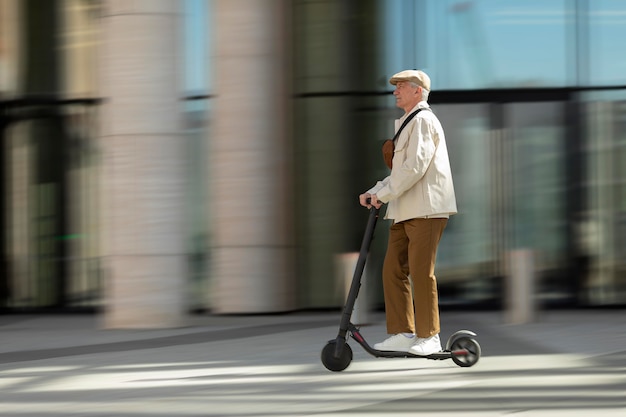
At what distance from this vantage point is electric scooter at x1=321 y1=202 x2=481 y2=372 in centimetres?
742

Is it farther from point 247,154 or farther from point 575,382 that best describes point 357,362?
point 247,154

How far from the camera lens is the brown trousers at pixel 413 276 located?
750 centimetres

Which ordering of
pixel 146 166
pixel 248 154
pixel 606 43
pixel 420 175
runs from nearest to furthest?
pixel 420 175, pixel 146 166, pixel 248 154, pixel 606 43

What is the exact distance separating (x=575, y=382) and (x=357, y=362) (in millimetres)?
1679

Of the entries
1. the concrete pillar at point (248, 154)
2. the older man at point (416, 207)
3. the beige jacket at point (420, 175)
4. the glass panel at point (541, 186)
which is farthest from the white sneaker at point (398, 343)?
the glass panel at point (541, 186)

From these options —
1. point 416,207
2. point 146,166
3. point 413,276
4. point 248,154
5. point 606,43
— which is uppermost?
point 606,43

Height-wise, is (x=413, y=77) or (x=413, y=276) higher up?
(x=413, y=77)

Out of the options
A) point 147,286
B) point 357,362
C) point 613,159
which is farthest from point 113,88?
point 613,159

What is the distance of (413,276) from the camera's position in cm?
753

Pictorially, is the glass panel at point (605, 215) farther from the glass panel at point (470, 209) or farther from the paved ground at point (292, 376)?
the paved ground at point (292, 376)

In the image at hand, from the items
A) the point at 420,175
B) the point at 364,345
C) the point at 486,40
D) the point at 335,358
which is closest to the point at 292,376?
the point at 335,358

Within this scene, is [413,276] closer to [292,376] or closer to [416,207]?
[416,207]

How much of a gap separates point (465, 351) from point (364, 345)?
666mm

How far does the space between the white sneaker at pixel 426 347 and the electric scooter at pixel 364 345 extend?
0.03 m
